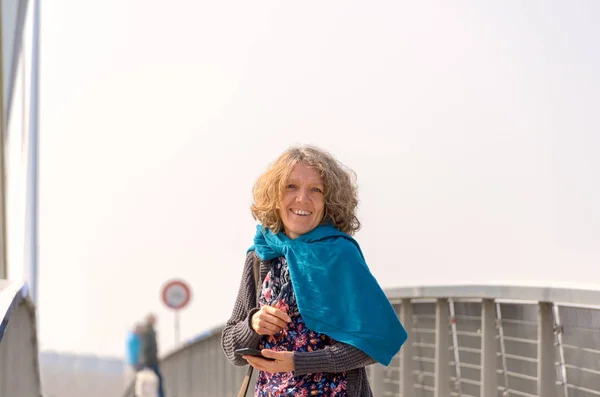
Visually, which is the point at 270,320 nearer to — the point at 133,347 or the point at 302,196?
the point at 302,196

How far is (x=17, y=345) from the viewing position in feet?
23.2

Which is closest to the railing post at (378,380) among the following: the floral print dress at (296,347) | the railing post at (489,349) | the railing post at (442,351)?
the railing post at (442,351)

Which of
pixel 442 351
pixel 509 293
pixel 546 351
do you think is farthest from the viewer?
pixel 442 351

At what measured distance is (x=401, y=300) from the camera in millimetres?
7199

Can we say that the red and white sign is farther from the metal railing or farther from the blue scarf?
the blue scarf

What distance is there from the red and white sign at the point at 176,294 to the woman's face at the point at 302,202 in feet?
45.7

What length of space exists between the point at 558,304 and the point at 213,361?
36.5 ft

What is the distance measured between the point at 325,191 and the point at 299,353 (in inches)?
16.8

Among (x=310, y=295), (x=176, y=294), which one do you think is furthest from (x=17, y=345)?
(x=176, y=294)

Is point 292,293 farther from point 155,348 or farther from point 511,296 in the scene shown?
point 155,348

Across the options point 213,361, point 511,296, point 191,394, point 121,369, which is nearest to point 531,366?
point 511,296

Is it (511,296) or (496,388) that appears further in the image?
(496,388)

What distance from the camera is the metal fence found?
4.36 m

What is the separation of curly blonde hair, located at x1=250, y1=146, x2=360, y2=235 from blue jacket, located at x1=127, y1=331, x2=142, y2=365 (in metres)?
13.8
